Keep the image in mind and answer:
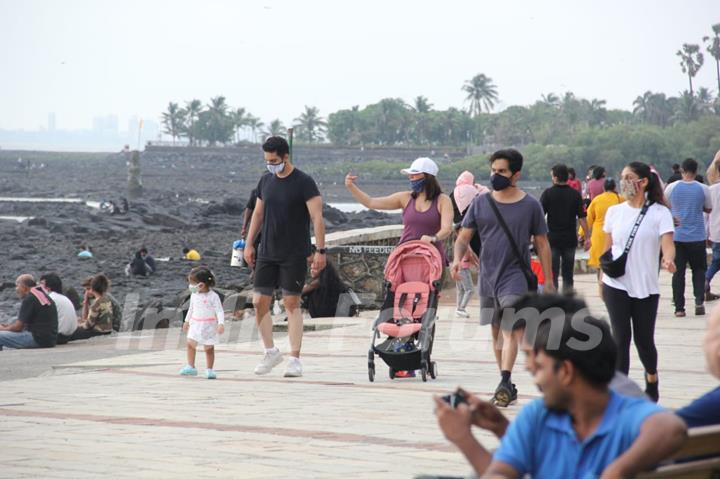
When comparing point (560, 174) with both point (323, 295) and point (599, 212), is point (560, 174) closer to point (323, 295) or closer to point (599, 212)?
point (599, 212)

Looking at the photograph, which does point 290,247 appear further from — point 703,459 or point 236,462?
point 703,459

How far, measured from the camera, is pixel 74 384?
10.2 metres

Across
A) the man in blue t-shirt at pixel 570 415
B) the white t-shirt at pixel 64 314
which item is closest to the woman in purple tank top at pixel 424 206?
the white t-shirt at pixel 64 314

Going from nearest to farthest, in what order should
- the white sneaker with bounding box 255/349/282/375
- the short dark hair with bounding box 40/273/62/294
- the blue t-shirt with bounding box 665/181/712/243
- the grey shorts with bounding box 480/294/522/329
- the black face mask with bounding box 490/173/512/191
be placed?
the black face mask with bounding box 490/173/512/191 < the grey shorts with bounding box 480/294/522/329 < the white sneaker with bounding box 255/349/282/375 < the blue t-shirt with bounding box 665/181/712/243 < the short dark hair with bounding box 40/273/62/294

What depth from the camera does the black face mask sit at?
28.9 ft

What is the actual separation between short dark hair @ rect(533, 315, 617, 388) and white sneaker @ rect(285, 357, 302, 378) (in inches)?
267

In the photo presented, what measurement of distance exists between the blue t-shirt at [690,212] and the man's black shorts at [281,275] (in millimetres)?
5379

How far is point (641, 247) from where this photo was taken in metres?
8.38

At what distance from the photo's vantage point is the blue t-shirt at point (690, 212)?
1445cm

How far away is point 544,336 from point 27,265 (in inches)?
1594

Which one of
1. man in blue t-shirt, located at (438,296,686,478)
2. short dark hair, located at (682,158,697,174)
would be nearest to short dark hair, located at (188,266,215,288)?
short dark hair, located at (682,158,697,174)

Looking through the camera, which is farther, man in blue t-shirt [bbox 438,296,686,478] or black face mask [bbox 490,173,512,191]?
black face mask [bbox 490,173,512,191]

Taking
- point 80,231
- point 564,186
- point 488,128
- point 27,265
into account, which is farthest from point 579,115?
point 564,186

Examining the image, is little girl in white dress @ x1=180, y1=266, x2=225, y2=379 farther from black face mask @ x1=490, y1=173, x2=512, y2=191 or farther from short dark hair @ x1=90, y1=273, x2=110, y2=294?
short dark hair @ x1=90, y1=273, x2=110, y2=294
